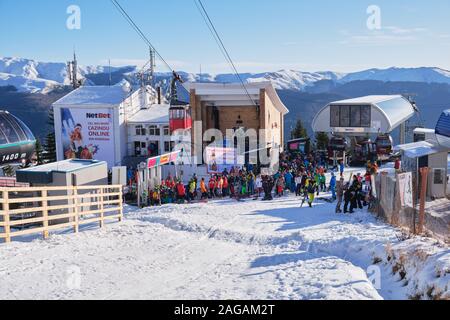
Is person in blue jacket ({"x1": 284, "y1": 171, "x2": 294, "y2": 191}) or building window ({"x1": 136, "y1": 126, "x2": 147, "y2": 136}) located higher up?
building window ({"x1": 136, "y1": 126, "x2": 147, "y2": 136})

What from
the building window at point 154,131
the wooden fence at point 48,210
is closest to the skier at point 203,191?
the wooden fence at point 48,210

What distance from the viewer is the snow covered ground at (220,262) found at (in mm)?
7875

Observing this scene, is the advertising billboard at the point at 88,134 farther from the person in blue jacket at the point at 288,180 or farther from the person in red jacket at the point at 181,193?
the person in blue jacket at the point at 288,180

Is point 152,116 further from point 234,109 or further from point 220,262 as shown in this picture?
point 220,262

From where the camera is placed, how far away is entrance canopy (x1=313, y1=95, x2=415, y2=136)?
3450 centimetres

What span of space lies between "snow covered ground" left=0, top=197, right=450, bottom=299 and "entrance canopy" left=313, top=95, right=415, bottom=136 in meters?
21.3

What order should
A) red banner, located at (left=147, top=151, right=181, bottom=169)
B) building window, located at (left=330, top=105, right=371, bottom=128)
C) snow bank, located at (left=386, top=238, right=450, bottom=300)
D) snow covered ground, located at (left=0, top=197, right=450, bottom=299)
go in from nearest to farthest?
snow bank, located at (left=386, top=238, right=450, bottom=300) < snow covered ground, located at (left=0, top=197, right=450, bottom=299) < red banner, located at (left=147, top=151, right=181, bottom=169) < building window, located at (left=330, top=105, right=371, bottom=128)

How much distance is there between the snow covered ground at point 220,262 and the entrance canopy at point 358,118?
21.3 m

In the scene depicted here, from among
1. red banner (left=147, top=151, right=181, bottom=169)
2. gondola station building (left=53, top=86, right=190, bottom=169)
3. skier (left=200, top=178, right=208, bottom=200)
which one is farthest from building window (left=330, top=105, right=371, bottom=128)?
skier (left=200, top=178, right=208, bottom=200)

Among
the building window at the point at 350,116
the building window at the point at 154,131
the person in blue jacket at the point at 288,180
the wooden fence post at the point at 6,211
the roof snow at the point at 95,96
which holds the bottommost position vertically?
the person in blue jacket at the point at 288,180

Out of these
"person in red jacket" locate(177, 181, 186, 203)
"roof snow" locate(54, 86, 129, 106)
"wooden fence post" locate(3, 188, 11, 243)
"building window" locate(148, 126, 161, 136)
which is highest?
"roof snow" locate(54, 86, 129, 106)

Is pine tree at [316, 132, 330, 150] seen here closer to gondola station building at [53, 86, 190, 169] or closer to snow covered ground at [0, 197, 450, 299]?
gondola station building at [53, 86, 190, 169]

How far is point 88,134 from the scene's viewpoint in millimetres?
43281

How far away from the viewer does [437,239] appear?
32.1 feet
